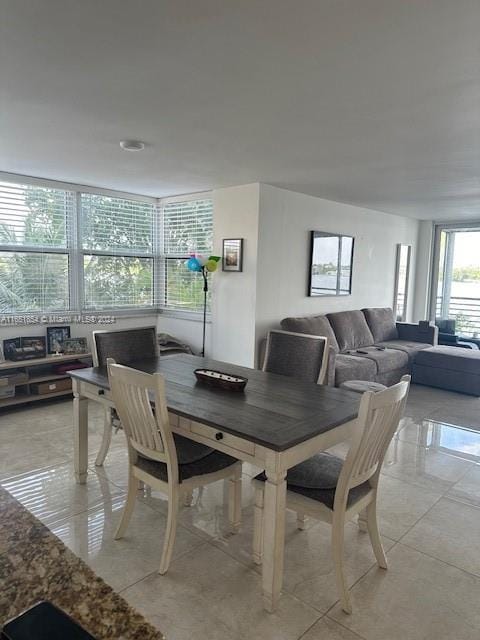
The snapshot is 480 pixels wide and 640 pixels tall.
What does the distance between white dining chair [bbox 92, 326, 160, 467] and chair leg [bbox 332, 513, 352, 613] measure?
1.65m

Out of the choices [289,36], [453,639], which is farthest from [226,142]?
[453,639]

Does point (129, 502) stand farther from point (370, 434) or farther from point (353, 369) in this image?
point (353, 369)

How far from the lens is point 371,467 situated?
2031 millimetres

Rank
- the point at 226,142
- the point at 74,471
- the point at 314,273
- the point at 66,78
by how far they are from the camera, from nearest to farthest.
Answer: the point at 66,78
the point at 74,471
the point at 226,142
the point at 314,273

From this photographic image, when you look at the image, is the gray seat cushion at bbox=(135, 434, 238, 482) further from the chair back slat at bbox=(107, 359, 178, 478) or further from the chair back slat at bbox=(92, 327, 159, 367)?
the chair back slat at bbox=(92, 327, 159, 367)

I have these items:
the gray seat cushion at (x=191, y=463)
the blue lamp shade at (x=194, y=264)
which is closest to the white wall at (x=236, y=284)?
the blue lamp shade at (x=194, y=264)

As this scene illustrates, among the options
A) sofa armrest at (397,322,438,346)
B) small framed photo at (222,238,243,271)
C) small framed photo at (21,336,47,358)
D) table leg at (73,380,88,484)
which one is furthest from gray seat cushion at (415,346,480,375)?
small framed photo at (21,336,47,358)

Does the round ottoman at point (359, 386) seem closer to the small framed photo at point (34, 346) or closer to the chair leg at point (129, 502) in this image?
the chair leg at point (129, 502)

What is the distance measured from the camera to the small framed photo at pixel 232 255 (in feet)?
15.6

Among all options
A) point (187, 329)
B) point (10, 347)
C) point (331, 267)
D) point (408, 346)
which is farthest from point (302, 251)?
point (10, 347)

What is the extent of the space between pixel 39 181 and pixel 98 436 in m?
2.67

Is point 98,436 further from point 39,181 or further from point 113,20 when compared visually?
point 113,20

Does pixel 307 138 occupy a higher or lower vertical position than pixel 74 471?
higher

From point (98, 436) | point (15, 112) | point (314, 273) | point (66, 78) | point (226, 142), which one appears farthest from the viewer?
point (314, 273)
